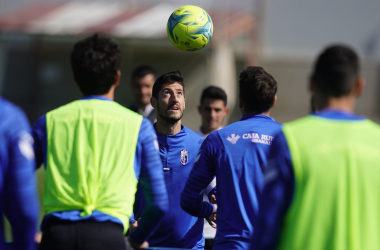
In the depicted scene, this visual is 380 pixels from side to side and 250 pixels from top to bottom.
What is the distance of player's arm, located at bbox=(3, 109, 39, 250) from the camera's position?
2547mm

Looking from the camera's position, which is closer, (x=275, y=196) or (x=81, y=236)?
(x=275, y=196)

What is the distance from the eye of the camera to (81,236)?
107 inches

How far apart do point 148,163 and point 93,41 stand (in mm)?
831

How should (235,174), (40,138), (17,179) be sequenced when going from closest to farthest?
1. (17,179)
2. (40,138)
3. (235,174)

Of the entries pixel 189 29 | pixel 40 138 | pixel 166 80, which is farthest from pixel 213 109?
pixel 40 138

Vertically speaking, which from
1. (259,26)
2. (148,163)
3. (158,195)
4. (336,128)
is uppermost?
(259,26)

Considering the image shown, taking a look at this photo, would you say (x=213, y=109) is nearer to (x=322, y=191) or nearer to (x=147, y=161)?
(x=147, y=161)

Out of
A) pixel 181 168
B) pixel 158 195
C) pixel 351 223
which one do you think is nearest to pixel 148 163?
pixel 158 195

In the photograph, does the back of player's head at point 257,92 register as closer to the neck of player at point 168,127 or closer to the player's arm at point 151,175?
the neck of player at point 168,127

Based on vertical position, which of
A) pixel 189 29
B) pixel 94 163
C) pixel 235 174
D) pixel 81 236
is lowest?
pixel 81 236

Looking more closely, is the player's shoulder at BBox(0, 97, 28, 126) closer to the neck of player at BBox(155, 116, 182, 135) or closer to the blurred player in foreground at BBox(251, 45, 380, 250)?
the blurred player in foreground at BBox(251, 45, 380, 250)

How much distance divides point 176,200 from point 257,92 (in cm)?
125

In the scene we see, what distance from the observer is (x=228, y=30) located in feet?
63.2

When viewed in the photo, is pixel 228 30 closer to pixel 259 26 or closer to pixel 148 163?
pixel 259 26
